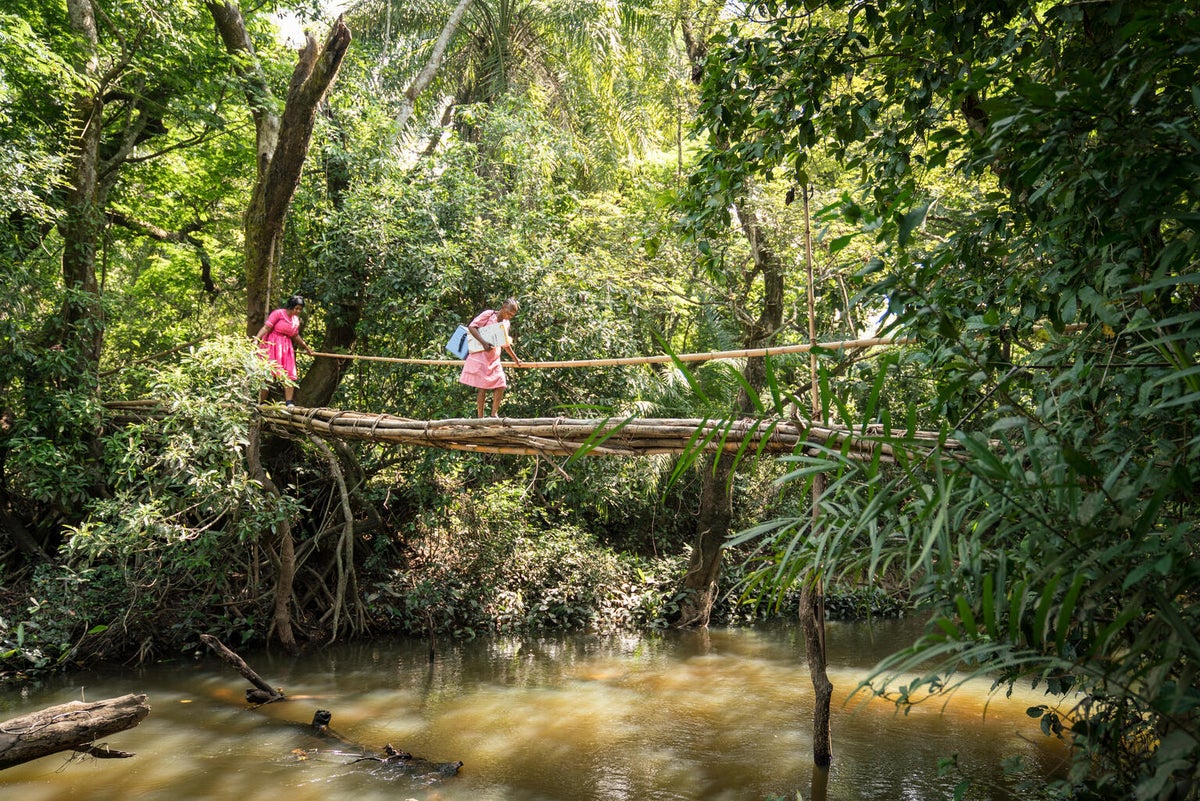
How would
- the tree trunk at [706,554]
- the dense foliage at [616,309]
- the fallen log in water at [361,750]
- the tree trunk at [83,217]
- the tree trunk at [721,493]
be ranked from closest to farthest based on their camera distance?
the dense foliage at [616,309] → the fallen log in water at [361,750] → the tree trunk at [83,217] → the tree trunk at [721,493] → the tree trunk at [706,554]

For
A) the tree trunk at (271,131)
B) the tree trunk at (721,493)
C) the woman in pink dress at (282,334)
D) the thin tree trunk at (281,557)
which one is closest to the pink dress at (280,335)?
the woman in pink dress at (282,334)

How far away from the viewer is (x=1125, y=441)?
1640 mm

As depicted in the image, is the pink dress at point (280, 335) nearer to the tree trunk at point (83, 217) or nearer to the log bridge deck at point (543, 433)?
the log bridge deck at point (543, 433)

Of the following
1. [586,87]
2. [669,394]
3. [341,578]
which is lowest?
[341,578]

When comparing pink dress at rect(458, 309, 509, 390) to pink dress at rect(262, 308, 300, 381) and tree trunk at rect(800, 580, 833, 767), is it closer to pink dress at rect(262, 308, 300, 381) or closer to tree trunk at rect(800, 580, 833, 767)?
pink dress at rect(262, 308, 300, 381)

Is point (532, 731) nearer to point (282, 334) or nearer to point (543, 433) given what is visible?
point (543, 433)

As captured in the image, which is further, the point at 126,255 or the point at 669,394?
the point at 126,255

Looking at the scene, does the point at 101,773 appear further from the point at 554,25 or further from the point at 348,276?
the point at 554,25

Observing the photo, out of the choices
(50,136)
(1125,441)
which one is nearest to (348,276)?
(50,136)

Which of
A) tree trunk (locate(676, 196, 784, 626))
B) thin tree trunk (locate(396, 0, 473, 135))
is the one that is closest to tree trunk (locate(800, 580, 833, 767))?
tree trunk (locate(676, 196, 784, 626))

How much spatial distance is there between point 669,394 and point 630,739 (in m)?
4.99

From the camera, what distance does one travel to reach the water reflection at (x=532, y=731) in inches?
177

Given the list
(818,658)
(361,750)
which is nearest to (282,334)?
(361,750)

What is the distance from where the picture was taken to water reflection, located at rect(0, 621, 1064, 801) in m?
4.51
